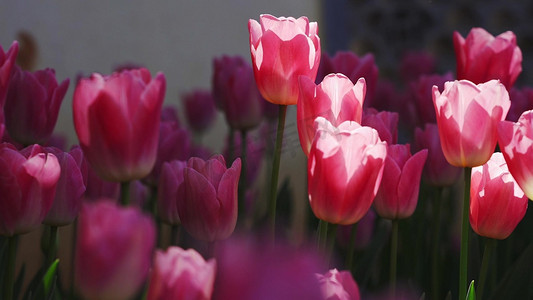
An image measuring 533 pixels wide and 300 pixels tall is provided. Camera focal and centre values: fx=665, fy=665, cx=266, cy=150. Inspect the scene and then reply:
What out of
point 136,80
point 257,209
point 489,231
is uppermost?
point 136,80

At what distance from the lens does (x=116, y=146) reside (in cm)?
47

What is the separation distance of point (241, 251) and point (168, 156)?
1.83ft

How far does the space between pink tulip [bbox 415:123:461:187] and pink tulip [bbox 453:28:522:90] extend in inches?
2.9

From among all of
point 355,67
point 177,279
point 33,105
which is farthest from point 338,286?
point 355,67

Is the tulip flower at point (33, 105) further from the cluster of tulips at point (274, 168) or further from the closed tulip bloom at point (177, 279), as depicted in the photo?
the closed tulip bloom at point (177, 279)

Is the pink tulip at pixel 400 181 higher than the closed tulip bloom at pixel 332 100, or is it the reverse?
the closed tulip bloom at pixel 332 100

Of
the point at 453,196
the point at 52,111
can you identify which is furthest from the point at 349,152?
the point at 453,196

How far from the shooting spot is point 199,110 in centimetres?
135

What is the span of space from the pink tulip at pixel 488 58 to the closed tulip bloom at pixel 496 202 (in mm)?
216

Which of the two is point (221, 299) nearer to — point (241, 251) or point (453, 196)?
point (241, 251)

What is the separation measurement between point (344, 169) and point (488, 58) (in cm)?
35

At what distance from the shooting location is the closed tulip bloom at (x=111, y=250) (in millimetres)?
266

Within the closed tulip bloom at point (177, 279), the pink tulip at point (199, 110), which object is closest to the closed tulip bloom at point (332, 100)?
the closed tulip bloom at point (177, 279)

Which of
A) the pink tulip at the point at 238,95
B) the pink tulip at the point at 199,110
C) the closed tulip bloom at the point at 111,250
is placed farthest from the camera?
the pink tulip at the point at 199,110
